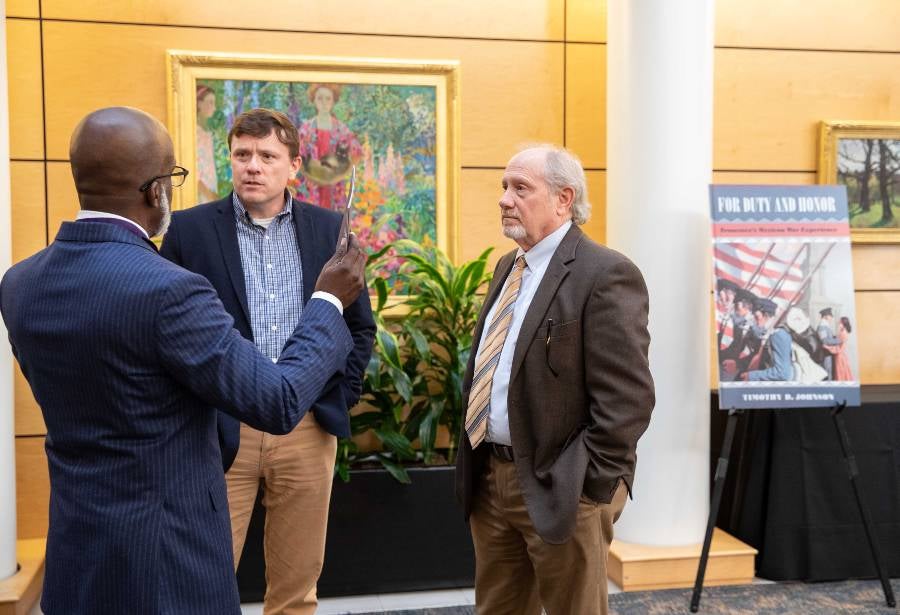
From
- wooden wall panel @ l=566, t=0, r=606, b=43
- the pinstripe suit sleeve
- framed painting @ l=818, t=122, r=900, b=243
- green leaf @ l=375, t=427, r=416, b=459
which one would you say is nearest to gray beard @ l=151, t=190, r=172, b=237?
the pinstripe suit sleeve

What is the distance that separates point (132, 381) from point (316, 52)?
287 centimetres

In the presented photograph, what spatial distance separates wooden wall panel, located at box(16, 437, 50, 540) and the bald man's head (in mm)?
2735

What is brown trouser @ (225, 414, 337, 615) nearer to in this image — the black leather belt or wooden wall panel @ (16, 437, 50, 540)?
the black leather belt

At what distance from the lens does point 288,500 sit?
8.59ft

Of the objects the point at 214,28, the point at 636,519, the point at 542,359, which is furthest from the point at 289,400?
the point at 214,28

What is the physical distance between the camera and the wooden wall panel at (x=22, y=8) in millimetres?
3707

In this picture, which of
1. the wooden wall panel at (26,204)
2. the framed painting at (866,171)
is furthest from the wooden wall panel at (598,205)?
the wooden wall panel at (26,204)

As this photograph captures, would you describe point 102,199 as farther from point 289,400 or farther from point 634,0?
point 634,0

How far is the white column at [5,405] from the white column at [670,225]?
2.39 metres

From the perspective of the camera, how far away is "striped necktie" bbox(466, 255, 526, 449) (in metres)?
2.30

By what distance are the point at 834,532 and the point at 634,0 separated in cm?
232

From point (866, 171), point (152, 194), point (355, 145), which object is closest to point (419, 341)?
point (355, 145)

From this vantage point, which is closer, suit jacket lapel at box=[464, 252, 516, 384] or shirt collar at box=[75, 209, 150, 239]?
shirt collar at box=[75, 209, 150, 239]

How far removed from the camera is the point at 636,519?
3.72m
